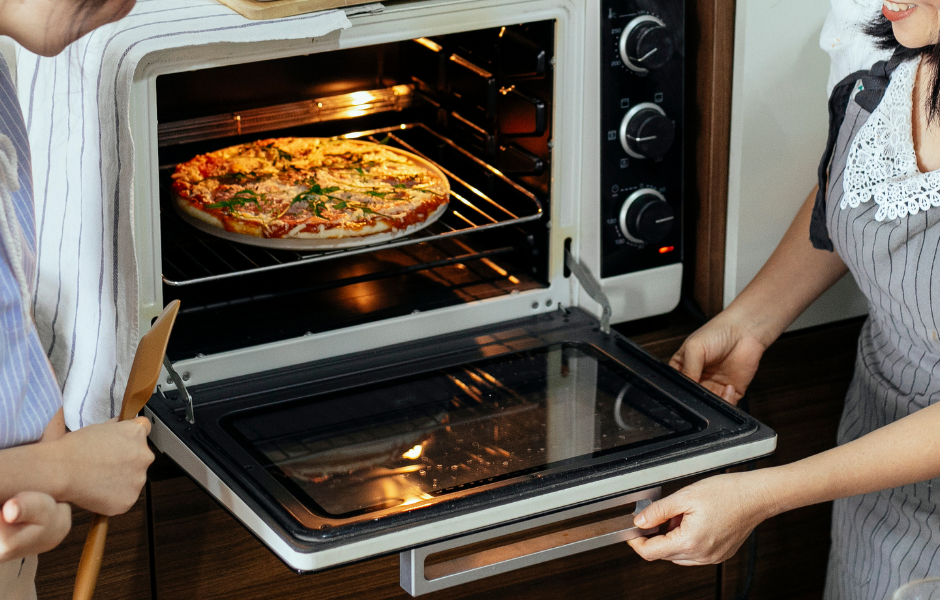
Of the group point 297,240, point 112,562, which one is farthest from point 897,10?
point 112,562

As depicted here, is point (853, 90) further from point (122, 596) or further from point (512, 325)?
point (122, 596)

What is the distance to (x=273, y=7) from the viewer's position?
0.95 meters

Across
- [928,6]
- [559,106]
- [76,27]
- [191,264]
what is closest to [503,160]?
[559,106]

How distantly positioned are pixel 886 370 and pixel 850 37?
35cm

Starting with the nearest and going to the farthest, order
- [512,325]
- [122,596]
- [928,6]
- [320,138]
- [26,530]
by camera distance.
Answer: [26,530] < [928,6] < [122,596] < [512,325] < [320,138]

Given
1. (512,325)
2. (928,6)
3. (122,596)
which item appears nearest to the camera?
(928,6)

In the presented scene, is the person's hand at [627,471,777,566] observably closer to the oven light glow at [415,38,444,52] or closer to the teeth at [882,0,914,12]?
the teeth at [882,0,914,12]

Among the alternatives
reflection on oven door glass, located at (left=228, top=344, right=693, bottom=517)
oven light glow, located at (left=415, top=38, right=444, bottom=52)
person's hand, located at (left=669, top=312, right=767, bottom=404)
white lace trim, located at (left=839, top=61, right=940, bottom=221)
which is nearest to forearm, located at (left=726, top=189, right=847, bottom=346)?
person's hand, located at (left=669, top=312, right=767, bottom=404)

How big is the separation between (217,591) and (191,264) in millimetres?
334

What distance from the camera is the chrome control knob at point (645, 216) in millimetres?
1181

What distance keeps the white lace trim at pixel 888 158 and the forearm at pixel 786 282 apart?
12cm

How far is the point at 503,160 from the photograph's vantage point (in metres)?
1.23

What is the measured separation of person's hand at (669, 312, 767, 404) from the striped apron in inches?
4.9

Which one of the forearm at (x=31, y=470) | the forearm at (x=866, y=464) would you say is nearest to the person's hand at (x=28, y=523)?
the forearm at (x=31, y=470)
